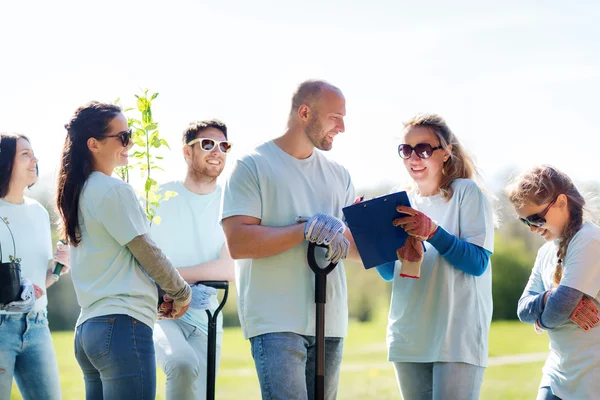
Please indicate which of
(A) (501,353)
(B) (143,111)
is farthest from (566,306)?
(A) (501,353)

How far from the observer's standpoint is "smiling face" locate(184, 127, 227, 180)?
3.67m

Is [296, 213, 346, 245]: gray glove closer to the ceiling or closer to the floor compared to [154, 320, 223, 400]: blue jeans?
closer to the ceiling

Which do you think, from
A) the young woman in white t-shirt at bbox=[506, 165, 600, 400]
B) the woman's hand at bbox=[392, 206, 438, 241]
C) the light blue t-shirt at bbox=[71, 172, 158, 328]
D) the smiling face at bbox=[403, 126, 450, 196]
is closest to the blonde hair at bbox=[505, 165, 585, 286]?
the young woman in white t-shirt at bbox=[506, 165, 600, 400]

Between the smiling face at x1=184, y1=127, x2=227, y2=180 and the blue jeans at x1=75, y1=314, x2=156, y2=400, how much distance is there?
126 cm

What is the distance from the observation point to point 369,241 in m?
2.71

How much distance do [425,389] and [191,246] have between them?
4.53ft

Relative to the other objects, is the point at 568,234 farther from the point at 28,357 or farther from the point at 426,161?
the point at 28,357

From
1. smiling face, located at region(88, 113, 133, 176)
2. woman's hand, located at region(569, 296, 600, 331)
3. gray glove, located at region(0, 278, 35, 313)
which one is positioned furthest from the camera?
gray glove, located at region(0, 278, 35, 313)

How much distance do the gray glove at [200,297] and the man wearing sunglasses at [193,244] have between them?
0.25 feet

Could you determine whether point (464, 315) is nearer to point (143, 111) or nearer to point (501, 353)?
point (143, 111)

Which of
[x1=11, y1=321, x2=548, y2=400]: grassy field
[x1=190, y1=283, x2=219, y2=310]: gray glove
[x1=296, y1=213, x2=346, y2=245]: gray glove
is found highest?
[x1=296, y1=213, x2=346, y2=245]: gray glove

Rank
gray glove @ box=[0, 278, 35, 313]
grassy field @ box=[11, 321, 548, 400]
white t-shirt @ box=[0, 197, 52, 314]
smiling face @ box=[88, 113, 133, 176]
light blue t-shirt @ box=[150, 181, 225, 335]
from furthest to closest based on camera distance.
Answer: grassy field @ box=[11, 321, 548, 400], light blue t-shirt @ box=[150, 181, 225, 335], white t-shirt @ box=[0, 197, 52, 314], gray glove @ box=[0, 278, 35, 313], smiling face @ box=[88, 113, 133, 176]

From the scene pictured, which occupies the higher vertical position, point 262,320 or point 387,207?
point 387,207

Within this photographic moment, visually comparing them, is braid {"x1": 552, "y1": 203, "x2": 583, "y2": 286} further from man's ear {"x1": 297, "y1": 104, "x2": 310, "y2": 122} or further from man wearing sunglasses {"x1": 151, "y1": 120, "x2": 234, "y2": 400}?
man wearing sunglasses {"x1": 151, "y1": 120, "x2": 234, "y2": 400}
